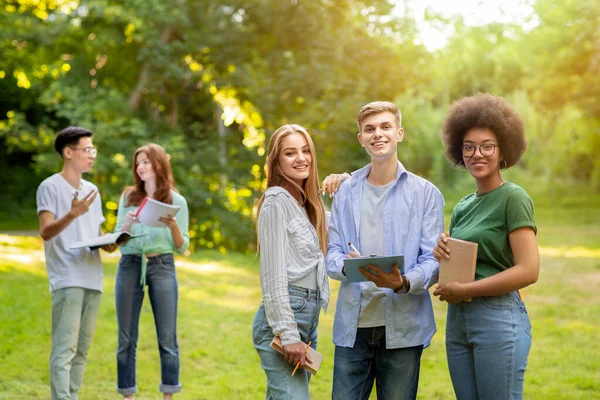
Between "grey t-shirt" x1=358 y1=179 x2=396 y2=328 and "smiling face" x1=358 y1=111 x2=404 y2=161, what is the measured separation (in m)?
0.16

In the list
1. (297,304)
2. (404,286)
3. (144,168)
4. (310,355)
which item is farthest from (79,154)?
(404,286)

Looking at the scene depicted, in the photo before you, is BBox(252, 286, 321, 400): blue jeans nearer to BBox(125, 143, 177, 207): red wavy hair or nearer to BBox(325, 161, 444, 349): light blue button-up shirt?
BBox(325, 161, 444, 349): light blue button-up shirt

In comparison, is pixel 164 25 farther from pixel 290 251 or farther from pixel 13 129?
pixel 290 251

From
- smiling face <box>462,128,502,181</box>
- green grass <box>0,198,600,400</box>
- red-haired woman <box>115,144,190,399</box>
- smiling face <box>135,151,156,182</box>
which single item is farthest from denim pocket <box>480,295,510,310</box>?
green grass <box>0,198,600,400</box>

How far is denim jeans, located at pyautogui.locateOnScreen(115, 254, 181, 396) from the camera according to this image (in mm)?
5898

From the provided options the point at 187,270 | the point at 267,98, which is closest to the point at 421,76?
the point at 267,98

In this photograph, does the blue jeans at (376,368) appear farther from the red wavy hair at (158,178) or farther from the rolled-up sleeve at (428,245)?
the red wavy hair at (158,178)

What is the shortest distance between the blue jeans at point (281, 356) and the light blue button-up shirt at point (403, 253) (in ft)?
0.56

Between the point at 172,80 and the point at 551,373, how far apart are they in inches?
490

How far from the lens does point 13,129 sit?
17766mm

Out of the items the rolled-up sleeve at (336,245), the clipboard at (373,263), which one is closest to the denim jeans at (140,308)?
the rolled-up sleeve at (336,245)

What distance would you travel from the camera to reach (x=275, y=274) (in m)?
3.40

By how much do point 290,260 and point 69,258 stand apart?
7.39 ft

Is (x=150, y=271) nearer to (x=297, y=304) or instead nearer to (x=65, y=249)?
(x=65, y=249)
